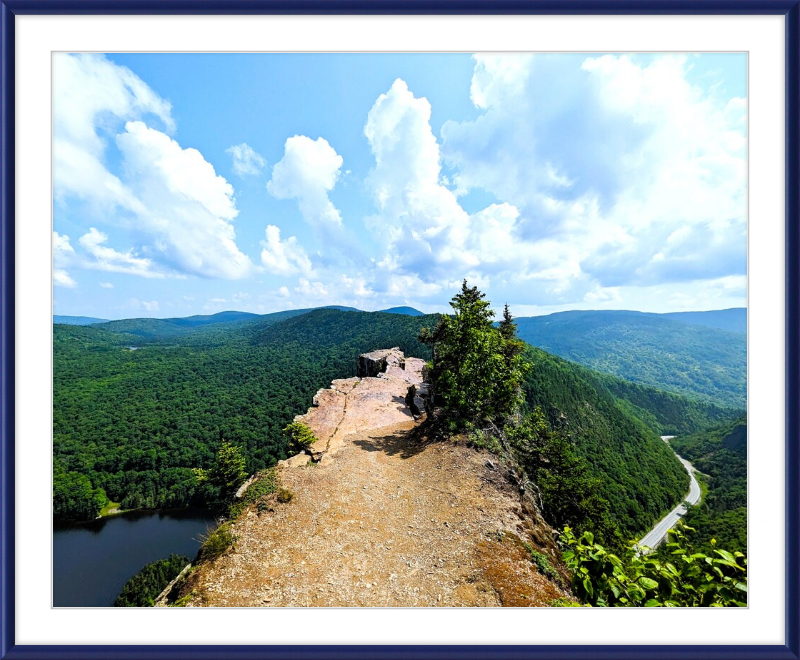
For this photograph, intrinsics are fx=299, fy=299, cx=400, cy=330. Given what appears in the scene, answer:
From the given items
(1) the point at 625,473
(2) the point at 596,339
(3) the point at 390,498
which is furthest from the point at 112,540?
(2) the point at 596,339

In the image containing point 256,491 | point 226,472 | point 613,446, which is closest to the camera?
point 256,491

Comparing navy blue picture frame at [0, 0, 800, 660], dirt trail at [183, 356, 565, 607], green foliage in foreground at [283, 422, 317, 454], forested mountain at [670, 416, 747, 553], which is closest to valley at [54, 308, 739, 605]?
dirt trail at [183, 356, 565, 607]

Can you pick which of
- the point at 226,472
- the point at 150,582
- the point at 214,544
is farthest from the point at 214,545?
the point at 150,582

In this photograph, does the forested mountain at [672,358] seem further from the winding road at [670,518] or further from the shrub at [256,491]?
the shrub at [256,491]

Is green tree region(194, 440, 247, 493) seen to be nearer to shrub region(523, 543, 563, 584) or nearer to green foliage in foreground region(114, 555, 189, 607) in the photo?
shrub region(523, 543, 563, 584)

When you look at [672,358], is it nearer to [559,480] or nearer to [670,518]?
[670,518]
